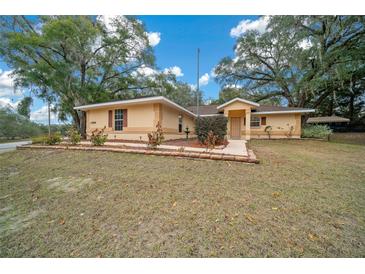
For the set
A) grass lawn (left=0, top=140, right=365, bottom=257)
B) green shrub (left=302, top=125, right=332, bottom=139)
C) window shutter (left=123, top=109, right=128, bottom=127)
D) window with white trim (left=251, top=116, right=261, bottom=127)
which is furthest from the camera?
window with white trim (left=251, top=116, right=261, bottom=127)

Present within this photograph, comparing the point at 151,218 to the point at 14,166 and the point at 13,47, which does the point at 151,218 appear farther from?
the point at 13,47

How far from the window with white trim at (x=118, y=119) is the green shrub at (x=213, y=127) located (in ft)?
19.1

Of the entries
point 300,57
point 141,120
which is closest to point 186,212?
point 141,120

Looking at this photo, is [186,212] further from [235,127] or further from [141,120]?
[235,127]

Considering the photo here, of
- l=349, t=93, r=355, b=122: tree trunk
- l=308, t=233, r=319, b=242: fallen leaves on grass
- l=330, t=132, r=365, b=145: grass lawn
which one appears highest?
l=349, t=93, r=355, b=122: tree trunk

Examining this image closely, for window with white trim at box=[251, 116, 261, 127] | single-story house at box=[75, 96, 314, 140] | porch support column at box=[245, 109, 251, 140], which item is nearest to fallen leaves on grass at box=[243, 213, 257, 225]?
single-story house at box=[75, 96, 314, 140]

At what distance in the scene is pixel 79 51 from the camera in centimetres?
1264

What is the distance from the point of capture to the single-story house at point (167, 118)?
32.9 feet

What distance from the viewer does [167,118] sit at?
35.3 feet

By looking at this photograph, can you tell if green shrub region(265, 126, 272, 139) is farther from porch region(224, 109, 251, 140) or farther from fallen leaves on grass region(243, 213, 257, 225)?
fallen leaves on grass region(243, 213, 257, 225)

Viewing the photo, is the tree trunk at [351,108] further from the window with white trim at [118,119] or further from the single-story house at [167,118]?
the window with white trim at [118,119]

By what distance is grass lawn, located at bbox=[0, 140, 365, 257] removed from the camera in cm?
183
